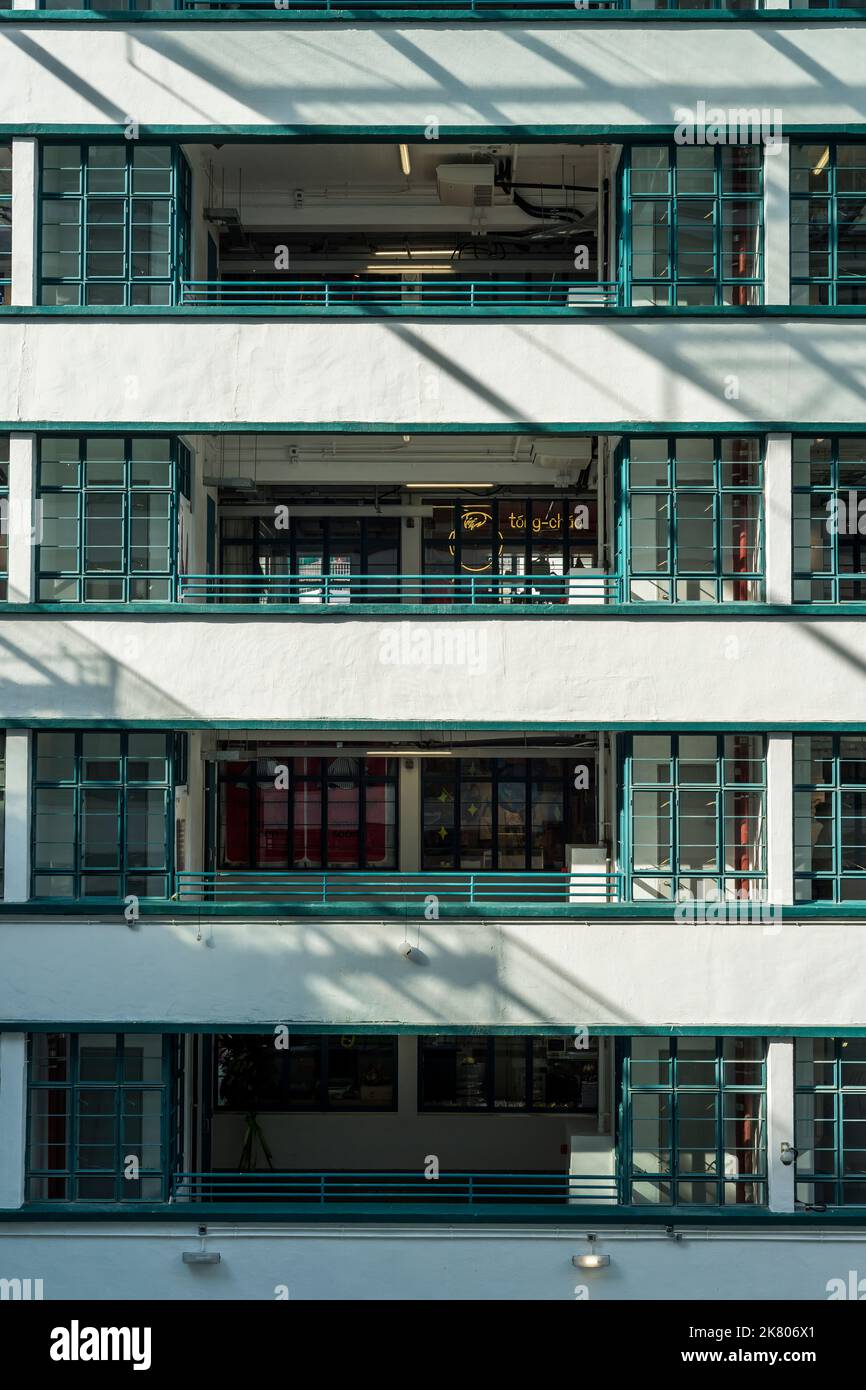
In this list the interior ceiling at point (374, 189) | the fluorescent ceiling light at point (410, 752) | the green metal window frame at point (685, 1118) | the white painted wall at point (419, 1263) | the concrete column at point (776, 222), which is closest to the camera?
the white painted wall at point (419, 1263)

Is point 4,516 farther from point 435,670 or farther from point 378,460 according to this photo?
point 435,670

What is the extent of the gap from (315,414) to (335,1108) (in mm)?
11308

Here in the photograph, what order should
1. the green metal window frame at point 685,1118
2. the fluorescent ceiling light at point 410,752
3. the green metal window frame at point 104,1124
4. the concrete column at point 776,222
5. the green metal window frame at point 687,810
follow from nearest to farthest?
1. the green metal window frame at point 685,1118
2. the green metal window frame at point 104,1124
3. the green metal window frame at point 687,810
4. the concrete column at point 776,222
5. the fluorescent ceiling light at point 410,752

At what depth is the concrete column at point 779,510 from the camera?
16.3 meters

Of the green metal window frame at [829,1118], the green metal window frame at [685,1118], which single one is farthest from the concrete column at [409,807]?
the green metal window frame at [829,1118]

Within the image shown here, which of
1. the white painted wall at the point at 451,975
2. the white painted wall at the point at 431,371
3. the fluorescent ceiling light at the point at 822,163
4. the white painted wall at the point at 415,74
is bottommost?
the white painted wall at the point at 451,975

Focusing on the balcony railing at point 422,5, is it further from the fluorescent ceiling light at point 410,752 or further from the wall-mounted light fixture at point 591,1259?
the wall-mounted light fixture at point 591,1259

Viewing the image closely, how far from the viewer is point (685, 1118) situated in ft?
53.1

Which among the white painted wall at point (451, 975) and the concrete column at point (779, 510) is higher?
the concrete column at point (779, 510)

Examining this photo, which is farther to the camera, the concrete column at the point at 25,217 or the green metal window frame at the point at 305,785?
the green metal window frame at the point at 305,785

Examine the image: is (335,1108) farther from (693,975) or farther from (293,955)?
(693,975)

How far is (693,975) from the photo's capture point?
15.9m

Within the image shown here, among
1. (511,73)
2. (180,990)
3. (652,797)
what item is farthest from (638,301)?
(180,990)

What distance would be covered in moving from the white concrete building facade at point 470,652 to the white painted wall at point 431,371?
0.05 m
